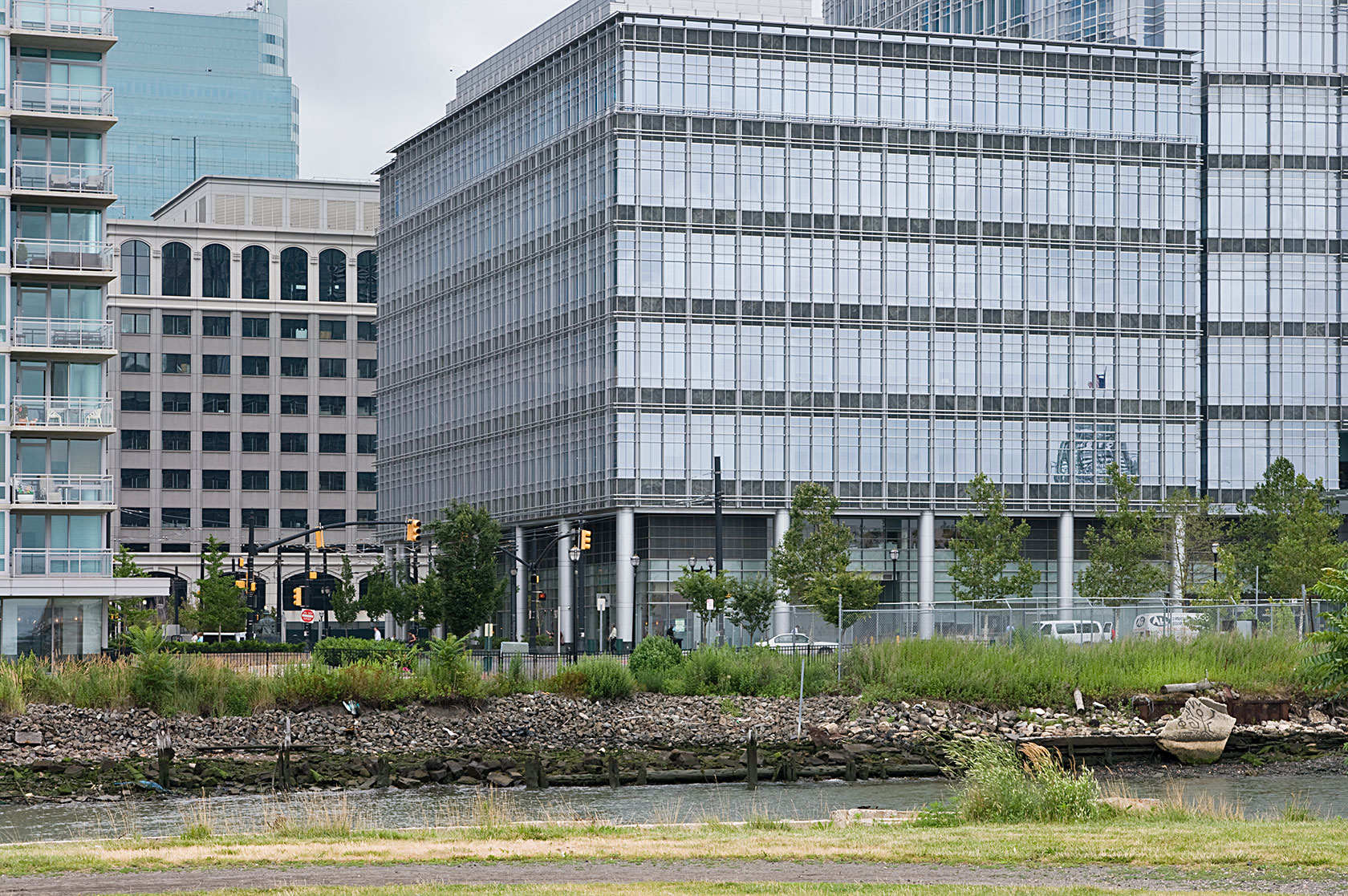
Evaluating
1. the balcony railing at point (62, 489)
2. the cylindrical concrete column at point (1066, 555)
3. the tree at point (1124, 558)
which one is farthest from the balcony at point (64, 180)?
the cylindrical concrete column at point (1066, 555)

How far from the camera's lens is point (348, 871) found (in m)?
20.6

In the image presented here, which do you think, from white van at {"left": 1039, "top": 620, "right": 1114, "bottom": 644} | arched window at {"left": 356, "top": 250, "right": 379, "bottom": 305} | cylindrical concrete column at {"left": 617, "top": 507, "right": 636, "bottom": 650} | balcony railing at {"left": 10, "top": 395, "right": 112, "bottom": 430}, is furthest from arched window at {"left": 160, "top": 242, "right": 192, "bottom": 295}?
white van at {"left": 1039, "top": 620, "right": 1114, "bottom": 644}

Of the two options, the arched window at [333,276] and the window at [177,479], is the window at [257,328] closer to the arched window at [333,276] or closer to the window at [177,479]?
the arched window at [333,276]

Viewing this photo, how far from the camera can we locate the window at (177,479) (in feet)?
474

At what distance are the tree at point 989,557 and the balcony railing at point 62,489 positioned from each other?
3456 centimetres

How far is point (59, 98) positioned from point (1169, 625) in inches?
1608

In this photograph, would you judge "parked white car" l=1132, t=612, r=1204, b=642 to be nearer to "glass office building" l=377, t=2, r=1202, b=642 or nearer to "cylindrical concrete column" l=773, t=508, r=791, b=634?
"cylindrical concrete column" l=773, t=508, r=791, b=634

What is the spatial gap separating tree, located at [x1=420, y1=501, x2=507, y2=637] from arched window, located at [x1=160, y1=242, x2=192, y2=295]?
77306 millimetres

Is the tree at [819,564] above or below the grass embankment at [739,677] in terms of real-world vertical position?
above

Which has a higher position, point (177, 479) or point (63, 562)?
point (177, 479)

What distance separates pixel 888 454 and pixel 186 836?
221 feet

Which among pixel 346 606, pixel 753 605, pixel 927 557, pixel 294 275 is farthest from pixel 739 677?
pixel 294 275

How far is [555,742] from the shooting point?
48625 millimetres

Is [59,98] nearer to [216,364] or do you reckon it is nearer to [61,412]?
[61,412]
